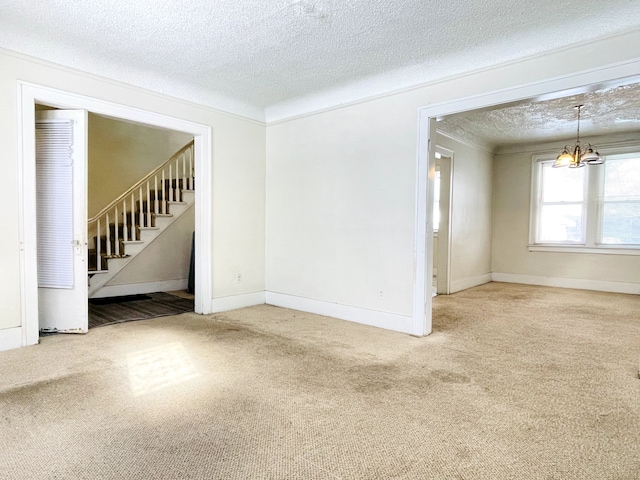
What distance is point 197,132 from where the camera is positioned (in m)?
4.35

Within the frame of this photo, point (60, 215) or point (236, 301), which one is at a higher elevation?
point (60, 215)

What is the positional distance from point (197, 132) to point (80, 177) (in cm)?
136

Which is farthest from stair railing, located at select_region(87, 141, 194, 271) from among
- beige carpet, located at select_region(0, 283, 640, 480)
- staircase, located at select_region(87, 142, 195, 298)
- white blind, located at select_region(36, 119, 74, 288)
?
beige carpet, located at select_region(0, 283, 640, 480)

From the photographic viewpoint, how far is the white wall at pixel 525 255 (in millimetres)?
6387

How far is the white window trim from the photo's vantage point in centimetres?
625

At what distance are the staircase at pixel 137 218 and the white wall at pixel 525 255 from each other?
603cm

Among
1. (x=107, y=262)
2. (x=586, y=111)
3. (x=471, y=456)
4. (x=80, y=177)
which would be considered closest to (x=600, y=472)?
(x=471, y=456)

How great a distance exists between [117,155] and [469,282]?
21.9 ft

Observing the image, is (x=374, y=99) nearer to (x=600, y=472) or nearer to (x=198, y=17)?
(x=198, y=17)

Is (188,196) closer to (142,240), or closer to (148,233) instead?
(148,233)

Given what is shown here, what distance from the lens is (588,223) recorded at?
658 cm

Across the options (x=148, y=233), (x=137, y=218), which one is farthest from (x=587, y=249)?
(x=137, y=218)

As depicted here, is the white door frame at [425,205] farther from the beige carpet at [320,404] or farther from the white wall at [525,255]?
the white wall at [525,255]

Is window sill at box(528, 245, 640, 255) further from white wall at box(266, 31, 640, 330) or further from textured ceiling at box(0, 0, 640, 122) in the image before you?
textured ceiling at box(0, 0, 640, 122)
